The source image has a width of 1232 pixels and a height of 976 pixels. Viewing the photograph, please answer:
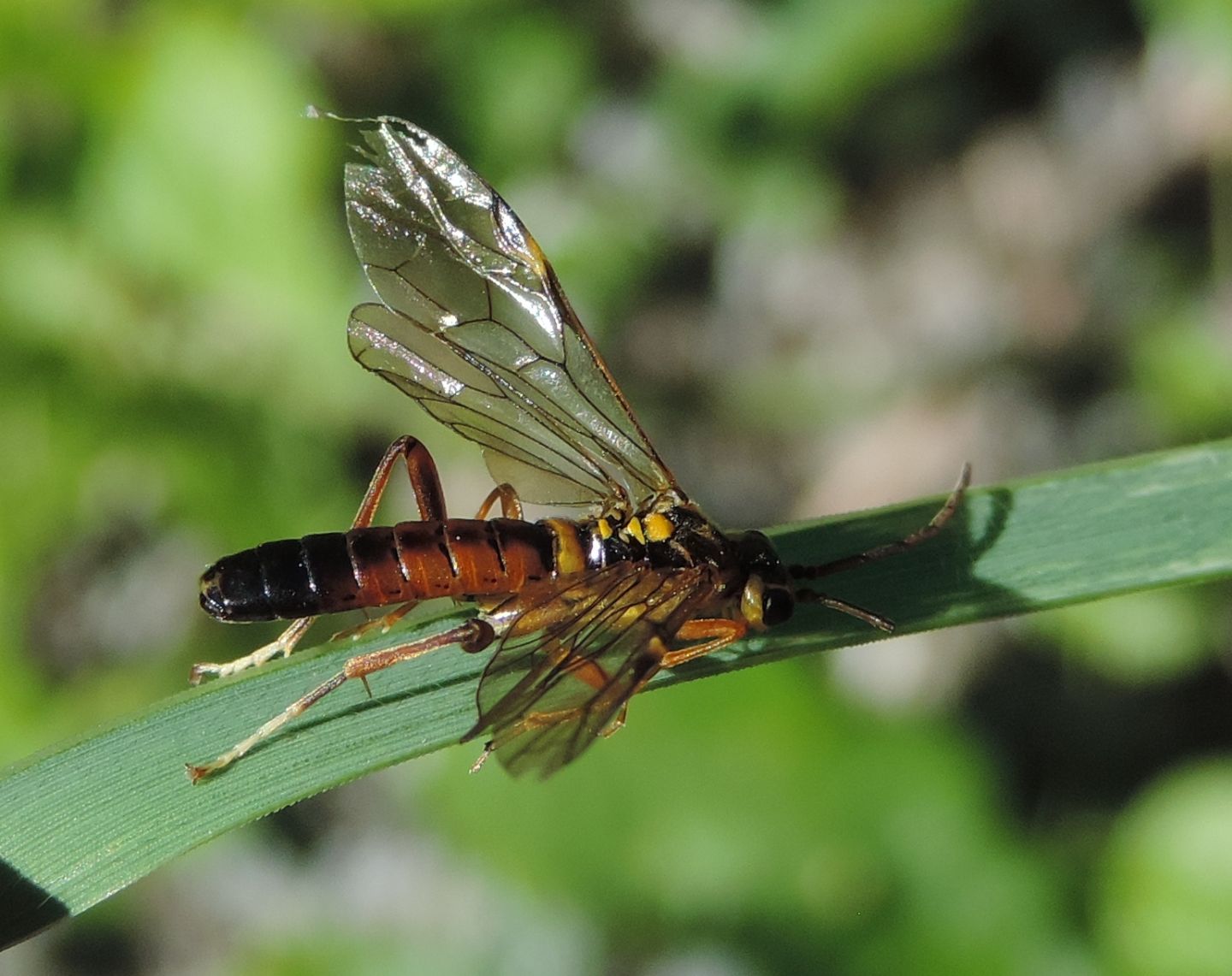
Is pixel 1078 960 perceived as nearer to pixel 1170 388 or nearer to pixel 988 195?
pixel 1170 388

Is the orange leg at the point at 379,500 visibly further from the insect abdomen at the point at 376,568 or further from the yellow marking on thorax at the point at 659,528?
the yellow marking on thorax at the point at 659,528

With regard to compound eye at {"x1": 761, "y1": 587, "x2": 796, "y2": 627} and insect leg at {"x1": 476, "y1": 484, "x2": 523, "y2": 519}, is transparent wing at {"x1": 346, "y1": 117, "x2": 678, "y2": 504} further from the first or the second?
compound eye at {"x1": 761, "y1": 587, "x2": 796, "y2": 627}

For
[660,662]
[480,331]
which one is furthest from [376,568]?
[660,662]

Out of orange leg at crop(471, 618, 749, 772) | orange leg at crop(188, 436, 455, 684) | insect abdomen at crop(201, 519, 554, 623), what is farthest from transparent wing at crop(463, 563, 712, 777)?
orange leg at crop(188, 436, 455, 684)

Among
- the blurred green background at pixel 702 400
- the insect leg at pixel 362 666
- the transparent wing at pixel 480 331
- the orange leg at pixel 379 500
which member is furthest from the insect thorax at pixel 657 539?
the blurred green background at pixel 702 400

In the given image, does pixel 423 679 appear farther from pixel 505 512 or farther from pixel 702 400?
pixel 702 400

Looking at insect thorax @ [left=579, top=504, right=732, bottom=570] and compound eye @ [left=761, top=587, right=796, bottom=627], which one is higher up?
insect thorax @ [left=579, top=504, right=732, bottom=570]

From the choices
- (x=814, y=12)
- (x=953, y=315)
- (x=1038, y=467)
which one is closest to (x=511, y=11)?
(x=814, y=12)
